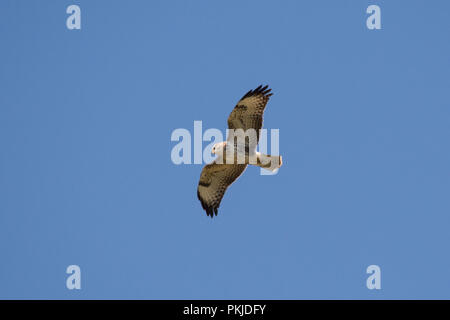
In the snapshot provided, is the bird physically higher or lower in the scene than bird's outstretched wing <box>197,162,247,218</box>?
higher

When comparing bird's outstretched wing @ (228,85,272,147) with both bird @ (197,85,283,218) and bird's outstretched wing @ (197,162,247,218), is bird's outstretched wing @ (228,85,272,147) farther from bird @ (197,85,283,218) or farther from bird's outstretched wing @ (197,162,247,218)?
bird's outstretched wing @ (197,162,247,218)

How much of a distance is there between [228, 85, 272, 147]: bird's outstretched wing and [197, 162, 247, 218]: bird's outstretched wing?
68 cm

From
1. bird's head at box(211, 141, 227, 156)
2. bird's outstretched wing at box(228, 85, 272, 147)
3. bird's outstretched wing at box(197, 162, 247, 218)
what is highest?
bird's outstretched wing at box(228, 85, 272, 147)

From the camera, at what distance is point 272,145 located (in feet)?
31.9

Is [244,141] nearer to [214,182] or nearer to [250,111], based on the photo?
[250,111]

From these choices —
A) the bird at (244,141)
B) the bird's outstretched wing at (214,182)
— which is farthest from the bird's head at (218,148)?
the bird's outstretched wing at (214,182)

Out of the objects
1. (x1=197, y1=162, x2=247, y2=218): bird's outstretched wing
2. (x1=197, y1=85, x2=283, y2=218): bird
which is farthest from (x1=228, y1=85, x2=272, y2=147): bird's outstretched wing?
(x1=197, y1=162, x2=247, y2=218): bird's outstretched wing

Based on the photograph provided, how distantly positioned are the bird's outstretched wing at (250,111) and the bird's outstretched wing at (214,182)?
0.68 meters

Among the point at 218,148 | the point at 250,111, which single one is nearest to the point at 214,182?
the point at 218,148

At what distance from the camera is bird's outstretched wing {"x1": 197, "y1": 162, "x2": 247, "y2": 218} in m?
9.73
